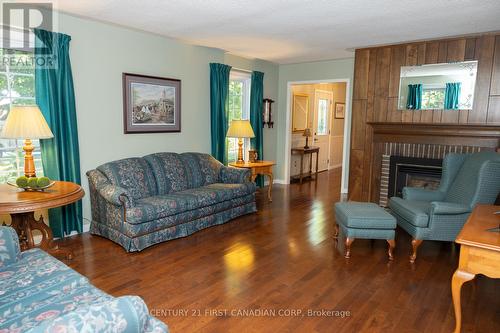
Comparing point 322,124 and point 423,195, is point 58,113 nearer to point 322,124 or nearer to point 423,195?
point 423,195

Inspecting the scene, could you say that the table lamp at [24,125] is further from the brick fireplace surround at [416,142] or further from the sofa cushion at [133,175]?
the brick fireplace surround at [416,142]

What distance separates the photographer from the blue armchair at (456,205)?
3.28 m

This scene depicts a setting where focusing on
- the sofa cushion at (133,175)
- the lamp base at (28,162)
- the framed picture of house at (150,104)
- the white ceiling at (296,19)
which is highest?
the white ceiling at (296,19)

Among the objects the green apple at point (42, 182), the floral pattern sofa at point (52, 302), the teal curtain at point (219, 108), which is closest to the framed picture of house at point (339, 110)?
the teal curtain at point (219, 108)

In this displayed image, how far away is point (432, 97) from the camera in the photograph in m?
4.85

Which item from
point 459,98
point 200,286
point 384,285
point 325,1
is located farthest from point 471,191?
point 200,286

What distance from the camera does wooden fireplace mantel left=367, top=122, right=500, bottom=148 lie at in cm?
447

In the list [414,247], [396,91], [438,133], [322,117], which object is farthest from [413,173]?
[322,117]

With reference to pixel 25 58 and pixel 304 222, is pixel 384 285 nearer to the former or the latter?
pixel 304 222

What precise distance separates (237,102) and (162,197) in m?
2.99

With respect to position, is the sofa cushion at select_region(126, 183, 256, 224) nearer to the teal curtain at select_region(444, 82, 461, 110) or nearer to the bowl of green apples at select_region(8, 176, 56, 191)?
the bowl of green apples at select_region(8, 176, 56, 191)

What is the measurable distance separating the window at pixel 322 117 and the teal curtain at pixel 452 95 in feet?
13.4

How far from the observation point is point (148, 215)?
139 inches

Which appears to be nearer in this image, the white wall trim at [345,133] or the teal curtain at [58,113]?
the teal curtain at [58,113]
